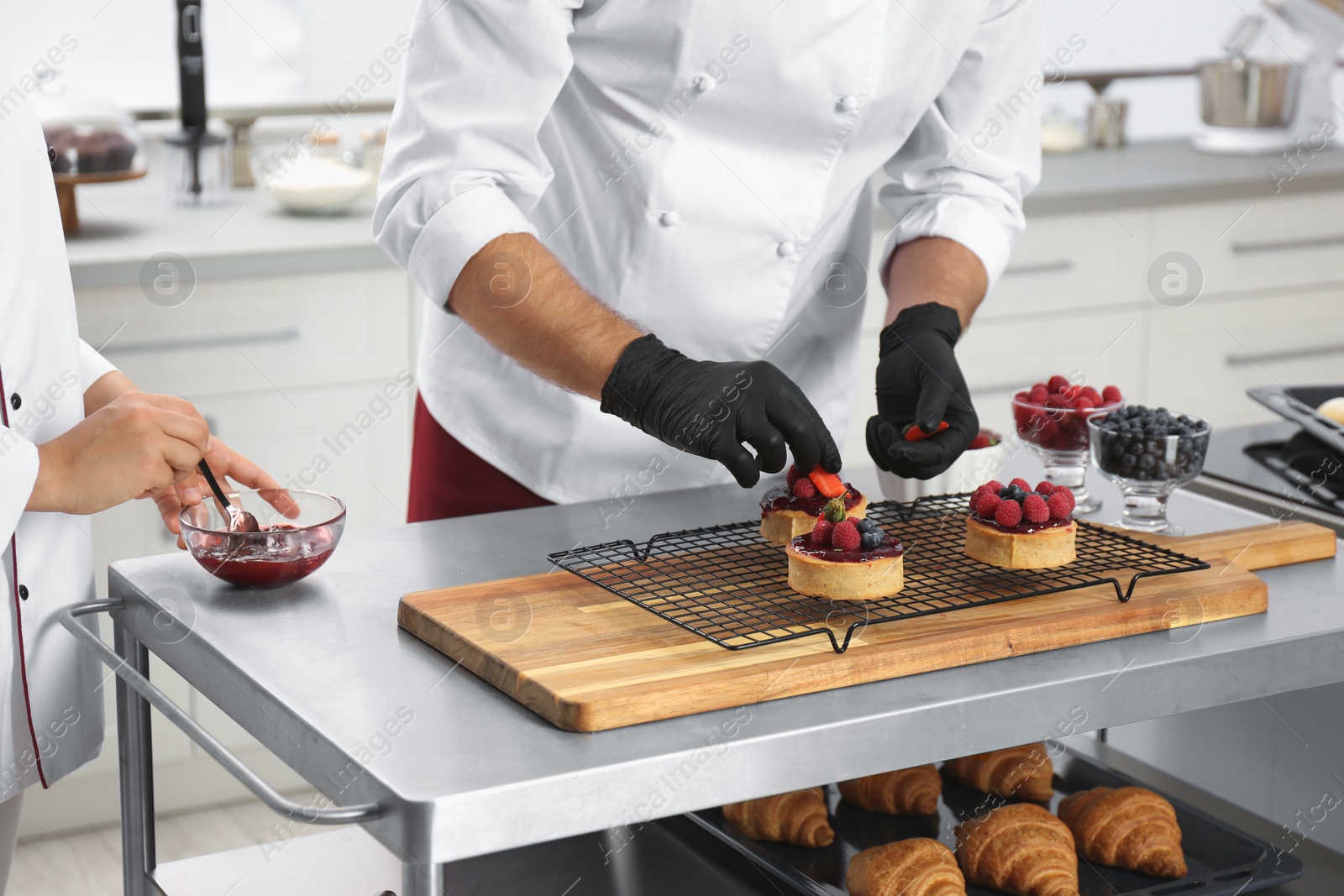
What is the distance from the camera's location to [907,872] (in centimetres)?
112

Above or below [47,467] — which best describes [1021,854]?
below

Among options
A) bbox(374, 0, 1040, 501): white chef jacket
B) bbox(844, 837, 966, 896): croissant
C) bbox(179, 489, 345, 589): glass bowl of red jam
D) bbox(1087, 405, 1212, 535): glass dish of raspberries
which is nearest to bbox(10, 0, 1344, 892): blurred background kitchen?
bbox(374, 0, 1040, 501): white chef jacket

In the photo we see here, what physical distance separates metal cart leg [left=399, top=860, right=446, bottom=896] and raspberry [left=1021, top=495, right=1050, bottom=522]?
0.55m

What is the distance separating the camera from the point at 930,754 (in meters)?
0.96

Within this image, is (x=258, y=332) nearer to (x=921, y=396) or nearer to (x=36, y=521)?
(x=36, y=521)

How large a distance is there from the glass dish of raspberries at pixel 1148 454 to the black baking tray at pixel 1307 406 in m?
0.37

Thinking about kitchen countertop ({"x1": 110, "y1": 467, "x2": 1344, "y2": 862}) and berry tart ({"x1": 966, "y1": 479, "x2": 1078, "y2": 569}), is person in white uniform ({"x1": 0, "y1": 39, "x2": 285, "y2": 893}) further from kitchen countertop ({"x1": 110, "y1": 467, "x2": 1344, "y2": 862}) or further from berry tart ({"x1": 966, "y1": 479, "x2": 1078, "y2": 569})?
berry tart ({"x1": 966, "y1": 479, "x2": 1078, "y2": 569})

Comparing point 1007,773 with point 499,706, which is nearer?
point 499,706

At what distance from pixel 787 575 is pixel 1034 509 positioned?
0.20 m

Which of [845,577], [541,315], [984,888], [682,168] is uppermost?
[682,168]

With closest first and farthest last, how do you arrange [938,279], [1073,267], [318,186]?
1. [938,279]
2. [318,186]
3. [1073,267]

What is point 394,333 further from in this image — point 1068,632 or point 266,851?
point 1068,632

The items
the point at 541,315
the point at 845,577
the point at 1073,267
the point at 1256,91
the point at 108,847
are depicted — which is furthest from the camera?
the point at 1256,91

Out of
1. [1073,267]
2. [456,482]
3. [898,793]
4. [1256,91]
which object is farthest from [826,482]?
[1256,91]
